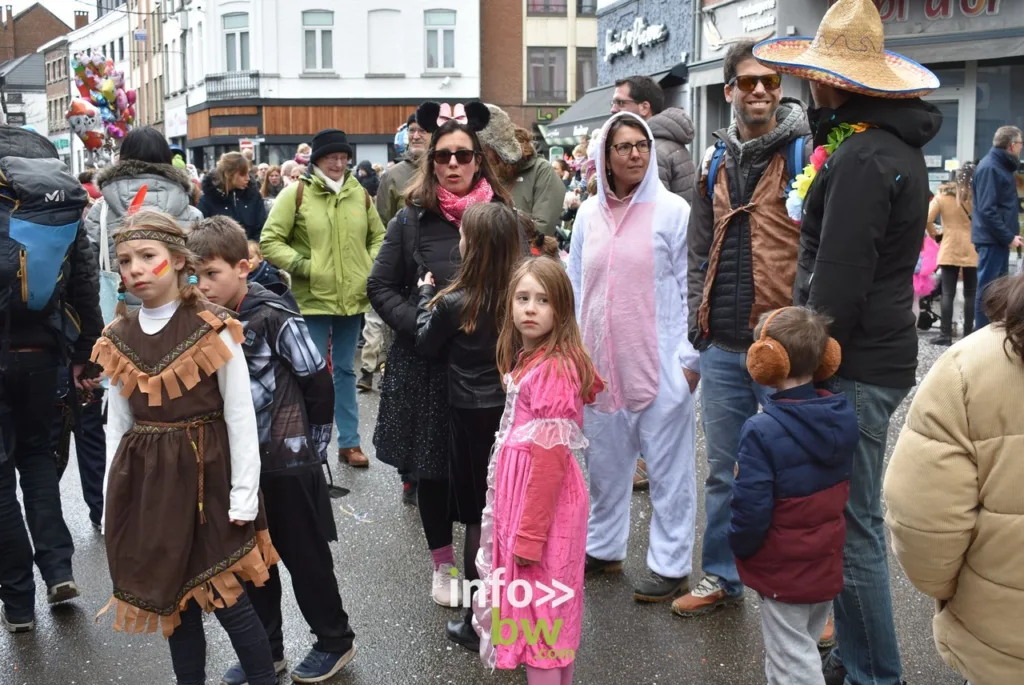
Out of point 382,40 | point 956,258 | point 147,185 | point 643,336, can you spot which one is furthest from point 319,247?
point 382,40

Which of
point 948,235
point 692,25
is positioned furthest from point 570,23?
point 948,235

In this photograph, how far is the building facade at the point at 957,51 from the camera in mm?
14836

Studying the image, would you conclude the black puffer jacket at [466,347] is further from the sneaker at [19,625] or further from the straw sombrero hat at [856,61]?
the sneaker at [19,625]

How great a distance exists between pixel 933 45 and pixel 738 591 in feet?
42.2

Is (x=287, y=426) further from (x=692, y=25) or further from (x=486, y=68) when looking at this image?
(x=486, y=68)

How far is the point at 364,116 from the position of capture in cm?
4059

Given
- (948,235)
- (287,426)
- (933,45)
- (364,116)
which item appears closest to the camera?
(287,426)

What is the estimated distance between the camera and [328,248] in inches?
280

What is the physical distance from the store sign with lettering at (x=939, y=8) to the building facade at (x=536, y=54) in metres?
26.4

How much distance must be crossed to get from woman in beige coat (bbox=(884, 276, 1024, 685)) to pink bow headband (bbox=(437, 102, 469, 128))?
295cm

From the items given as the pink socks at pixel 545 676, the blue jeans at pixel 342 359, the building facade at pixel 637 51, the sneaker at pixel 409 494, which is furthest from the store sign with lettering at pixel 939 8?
the pink socks at pixel 545 676

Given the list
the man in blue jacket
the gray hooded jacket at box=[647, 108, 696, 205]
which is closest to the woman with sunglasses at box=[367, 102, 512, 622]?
the gray hooded jacket at box=[647, 108, 696, 205]

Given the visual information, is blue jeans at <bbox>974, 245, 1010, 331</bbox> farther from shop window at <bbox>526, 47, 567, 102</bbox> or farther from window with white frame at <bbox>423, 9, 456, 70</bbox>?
shop window at <bbox>526, 47, 567, 102</bbox>

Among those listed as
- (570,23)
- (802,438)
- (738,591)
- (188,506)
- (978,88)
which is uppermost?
(570,23)
